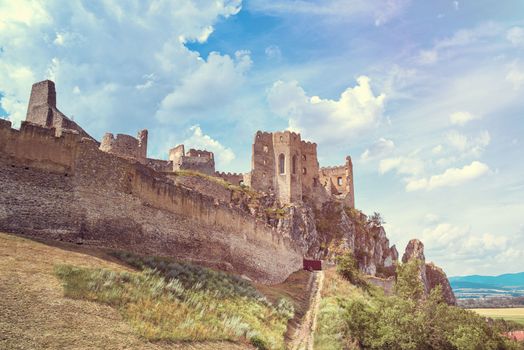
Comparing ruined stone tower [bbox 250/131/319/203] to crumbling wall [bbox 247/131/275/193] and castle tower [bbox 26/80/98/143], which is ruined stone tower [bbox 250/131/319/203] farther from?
castle tower [bbox 26/80/98/143]

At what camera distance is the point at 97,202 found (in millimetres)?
20734

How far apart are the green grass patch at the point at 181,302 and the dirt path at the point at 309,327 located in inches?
37.1

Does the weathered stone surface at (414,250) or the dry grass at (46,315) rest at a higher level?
the weathered stone surface at (414,250)

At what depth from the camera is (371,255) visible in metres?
72.2

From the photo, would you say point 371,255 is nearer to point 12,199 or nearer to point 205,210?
point 205,210

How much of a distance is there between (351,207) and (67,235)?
63997mm

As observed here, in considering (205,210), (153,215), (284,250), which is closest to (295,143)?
(284,250)

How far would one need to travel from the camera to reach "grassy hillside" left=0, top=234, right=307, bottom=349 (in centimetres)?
1226

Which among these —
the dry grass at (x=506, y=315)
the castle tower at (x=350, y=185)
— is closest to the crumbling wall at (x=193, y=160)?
the castle tower at (x=350, y=185)

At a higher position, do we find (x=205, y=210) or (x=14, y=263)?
(x=205, y=210)

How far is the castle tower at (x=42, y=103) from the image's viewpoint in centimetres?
2709

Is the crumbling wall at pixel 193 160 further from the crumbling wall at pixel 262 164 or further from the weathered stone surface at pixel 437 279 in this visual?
the weathered stone surface at pixel 437 279

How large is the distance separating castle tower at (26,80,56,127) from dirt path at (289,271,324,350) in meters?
18.0

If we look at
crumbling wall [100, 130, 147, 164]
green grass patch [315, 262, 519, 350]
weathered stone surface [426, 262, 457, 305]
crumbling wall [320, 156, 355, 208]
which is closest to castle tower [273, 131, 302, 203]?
crumbling wall [320, 156, 355, 208]
